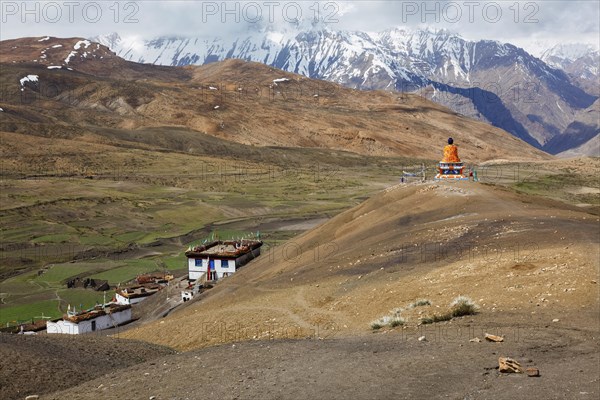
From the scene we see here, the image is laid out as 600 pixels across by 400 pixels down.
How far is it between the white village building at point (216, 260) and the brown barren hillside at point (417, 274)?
5.74 metres

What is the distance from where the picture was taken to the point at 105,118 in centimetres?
15575

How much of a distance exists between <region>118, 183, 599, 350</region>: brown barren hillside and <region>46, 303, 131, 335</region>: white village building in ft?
25.1

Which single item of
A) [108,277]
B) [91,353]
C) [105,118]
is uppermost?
[105,118]

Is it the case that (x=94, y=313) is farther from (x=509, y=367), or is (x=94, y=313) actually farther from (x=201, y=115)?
(x=201, y=115)

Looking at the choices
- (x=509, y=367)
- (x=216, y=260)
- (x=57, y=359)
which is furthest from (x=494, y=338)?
(x=216, y=260)

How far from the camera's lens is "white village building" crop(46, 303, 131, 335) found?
1341 inches

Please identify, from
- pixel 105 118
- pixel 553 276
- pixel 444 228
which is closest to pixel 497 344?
pixel 553 276

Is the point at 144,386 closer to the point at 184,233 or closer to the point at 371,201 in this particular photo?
the point at 371,201

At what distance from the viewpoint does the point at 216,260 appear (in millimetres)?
39812

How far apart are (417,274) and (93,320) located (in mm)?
21166

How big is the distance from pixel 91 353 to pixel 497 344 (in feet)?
32.1

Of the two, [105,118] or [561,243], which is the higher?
[105,118]

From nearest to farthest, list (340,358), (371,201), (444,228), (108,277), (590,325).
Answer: (340,358) < (590,325) < (444,228) < (371,201) < (108,277)

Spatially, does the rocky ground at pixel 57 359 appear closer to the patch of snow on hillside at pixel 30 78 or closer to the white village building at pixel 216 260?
the white village building at pixel 216 260
